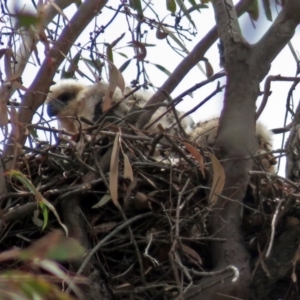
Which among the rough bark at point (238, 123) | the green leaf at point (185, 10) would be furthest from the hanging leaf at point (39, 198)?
the green leaf at point (185, 10)

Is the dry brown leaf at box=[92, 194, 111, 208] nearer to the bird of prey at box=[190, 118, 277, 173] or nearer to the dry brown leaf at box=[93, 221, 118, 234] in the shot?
the dry brown leaf at box=[93, 221, 118, 234]

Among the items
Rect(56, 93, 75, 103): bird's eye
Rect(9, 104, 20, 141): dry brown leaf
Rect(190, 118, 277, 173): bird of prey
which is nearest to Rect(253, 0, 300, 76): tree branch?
Rect(190, 118, 277, 173): bird of prey

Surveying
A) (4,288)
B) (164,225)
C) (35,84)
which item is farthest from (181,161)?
(4,288)

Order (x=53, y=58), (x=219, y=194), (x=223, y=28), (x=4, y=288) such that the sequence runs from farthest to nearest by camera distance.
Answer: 1. (x=53, y=58)
2. (x=223, y=28)
3. (x=219, y=194)
4. (x=4, y=288)

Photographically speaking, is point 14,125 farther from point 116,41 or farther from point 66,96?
point 66,96

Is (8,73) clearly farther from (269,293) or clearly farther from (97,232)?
(269,293)

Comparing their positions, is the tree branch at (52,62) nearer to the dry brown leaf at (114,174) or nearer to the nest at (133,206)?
the nest at (133,206)

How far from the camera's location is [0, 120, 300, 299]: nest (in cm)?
191

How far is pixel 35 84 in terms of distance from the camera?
96.0 inches

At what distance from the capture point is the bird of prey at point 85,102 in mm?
2820

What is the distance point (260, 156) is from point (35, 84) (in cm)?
83

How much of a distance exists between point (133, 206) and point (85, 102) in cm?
125

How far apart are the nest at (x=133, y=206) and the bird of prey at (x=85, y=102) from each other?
567 mm

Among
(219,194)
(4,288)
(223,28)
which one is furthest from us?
(223,28)
